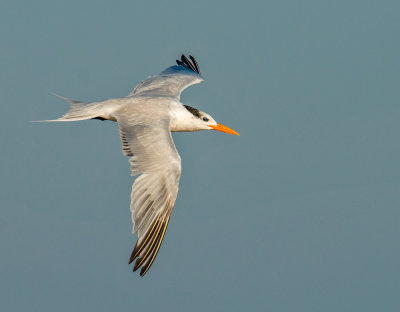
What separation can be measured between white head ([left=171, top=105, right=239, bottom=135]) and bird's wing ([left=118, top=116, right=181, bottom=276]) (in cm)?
136

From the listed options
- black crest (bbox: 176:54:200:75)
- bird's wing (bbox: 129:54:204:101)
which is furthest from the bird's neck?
black crest (bbox: 176:54:200:75)

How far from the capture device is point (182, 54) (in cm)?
2184

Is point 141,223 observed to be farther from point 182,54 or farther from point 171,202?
point 182,54

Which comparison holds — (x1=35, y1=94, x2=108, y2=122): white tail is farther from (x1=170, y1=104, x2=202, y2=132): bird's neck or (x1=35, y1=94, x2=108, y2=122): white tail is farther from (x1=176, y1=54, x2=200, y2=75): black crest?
(x1=176, y1=54, x2=200, y2=75): black crest

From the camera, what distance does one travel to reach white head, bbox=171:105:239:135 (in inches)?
632

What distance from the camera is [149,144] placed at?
14.3 metres

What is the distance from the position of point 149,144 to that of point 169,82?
4.34 metres

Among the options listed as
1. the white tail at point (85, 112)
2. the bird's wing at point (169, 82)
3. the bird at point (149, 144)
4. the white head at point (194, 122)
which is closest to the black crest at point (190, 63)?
the bird's wing at point (169, 82)

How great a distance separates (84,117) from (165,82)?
10.9 ft

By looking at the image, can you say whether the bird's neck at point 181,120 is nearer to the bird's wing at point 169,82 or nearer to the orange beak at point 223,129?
the orange beak at point 223,129

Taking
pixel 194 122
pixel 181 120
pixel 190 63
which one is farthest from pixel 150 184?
pixel 190 63

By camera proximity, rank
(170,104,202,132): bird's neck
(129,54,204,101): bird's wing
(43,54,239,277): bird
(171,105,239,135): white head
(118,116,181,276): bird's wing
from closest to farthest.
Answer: (118,116,181,276): bird's wing, (43,54,239,277): bird, (170,104,202,132): bird's neck, (171,105,239,135): white head, (129,54,204,101): bird's wing

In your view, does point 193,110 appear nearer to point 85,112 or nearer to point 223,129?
point 223,129

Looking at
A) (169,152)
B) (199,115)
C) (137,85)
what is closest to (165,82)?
(137,85)
